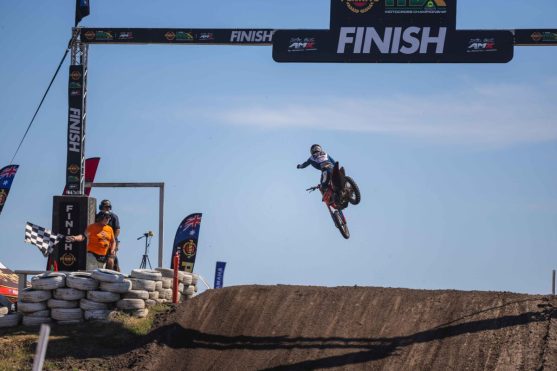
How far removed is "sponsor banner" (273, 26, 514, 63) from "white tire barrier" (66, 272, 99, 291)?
21.6 ft

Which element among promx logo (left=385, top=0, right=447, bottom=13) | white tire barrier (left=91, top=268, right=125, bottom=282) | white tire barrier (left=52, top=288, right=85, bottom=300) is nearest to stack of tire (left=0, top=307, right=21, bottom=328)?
white tire barrier (left=52, top=288, right=85, bottom=300)

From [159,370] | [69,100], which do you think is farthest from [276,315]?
[69,100]

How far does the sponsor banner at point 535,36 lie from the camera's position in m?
18.9

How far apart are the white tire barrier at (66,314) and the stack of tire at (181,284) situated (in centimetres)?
178

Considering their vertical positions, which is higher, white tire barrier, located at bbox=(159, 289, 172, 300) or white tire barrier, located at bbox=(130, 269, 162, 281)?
white tire barrier, located at bbox=(130, 269, 162, 281)

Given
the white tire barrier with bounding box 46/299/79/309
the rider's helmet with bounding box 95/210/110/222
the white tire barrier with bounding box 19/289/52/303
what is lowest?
the white tire barrier with bounding box 46/299/79/309

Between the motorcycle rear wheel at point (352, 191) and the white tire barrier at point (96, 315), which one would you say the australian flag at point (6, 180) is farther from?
the motorcycle rear wheel at point (352, 191)

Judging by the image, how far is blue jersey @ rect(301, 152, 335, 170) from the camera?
65.9ft

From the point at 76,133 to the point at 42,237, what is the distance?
88.0 inches

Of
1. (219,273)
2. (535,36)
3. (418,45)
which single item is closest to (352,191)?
(418,45)

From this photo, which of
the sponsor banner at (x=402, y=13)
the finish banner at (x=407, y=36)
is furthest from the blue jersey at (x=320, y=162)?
the sponsor banner at (x=402, y=13)

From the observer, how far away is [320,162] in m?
Result: 20.1

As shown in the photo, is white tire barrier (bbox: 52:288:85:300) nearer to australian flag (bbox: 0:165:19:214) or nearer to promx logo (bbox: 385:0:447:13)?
australian flag (bbox: 0:165:19:214)

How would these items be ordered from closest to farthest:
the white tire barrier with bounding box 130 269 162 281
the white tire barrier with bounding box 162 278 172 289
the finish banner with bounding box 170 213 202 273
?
the white tire barrier with bounding box 130 269 162 281 → the white tire barrier with bounding box 162 278 172 289 → the finish banner with bounding box 170 213 202 273
